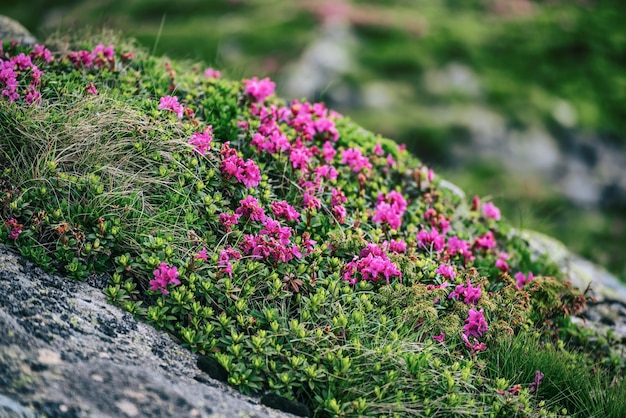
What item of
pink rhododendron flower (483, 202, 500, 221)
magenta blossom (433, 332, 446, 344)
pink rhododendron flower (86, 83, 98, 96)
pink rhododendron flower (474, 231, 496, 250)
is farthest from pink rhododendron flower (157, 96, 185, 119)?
pink rhododendron flower (483, 202, 500, 221)

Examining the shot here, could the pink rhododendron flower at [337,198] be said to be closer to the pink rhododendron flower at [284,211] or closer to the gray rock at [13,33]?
the pink rhododendron flower at [284,211]

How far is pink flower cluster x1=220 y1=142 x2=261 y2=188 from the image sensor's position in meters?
5.56

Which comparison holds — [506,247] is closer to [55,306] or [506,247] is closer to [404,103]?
[55,306]

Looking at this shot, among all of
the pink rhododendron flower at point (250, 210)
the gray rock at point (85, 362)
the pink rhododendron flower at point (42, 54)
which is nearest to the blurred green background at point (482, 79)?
the pink rhododendron flower at point (42, 54)

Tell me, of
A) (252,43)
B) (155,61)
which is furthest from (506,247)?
(252,43)

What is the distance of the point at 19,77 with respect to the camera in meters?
5.91

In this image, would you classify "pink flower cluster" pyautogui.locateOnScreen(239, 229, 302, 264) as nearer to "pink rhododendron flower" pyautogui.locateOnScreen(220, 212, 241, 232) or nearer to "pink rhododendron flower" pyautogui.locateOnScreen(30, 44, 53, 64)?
"pink rhododendron flower" pyautogui.locateOnScreen(220, 212, 241, 232)

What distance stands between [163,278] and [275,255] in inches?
36.7

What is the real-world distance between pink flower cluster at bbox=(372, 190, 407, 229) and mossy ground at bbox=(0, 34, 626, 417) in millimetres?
16

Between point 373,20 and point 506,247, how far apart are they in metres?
13.7

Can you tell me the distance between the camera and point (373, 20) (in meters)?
19.2

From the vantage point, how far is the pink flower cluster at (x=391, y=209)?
243 inches

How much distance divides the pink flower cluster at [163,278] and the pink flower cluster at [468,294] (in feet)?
7.76

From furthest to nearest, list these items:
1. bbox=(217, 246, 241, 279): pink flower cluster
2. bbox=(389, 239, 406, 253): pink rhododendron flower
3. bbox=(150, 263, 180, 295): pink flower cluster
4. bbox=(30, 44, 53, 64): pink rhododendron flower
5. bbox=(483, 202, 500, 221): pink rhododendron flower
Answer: bbox=(483, 202, 500, 221): pink rhododendron flower → bbox=(30, 44, 53, 64): pink rhododendron flower → bbox=(389, 239, 406, 253): pink rhododendron flower → bbox=(217, 246, 241, 279): pink flower cluster → bbox=(150, 263, 180, 295): pink flower cluster
